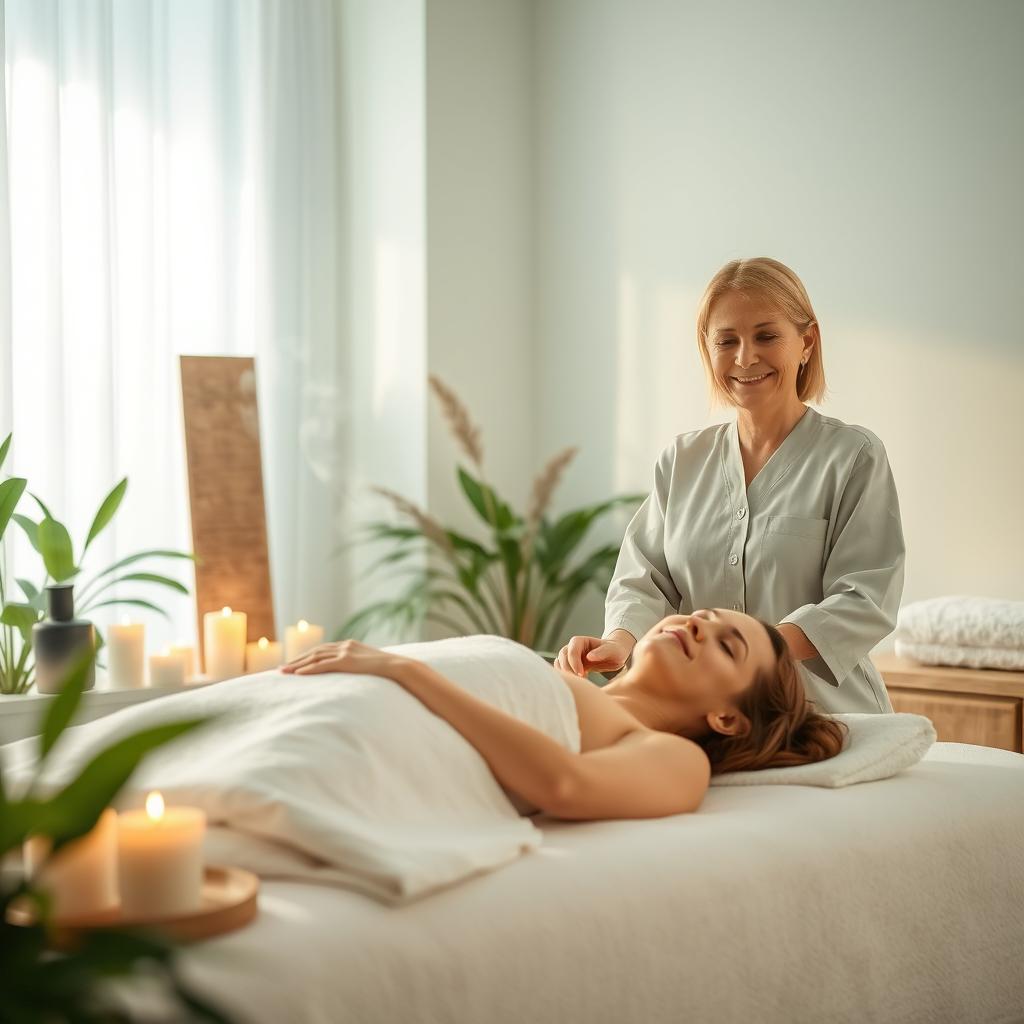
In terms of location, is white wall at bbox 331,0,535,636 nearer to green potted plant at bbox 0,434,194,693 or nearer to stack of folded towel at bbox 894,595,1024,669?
green potted plant at bbox 0,434,194,693

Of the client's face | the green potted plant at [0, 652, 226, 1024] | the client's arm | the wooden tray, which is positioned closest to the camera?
the green potted plant at [0, 652, 226, 1024]

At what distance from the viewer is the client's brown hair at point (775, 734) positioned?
1765mm

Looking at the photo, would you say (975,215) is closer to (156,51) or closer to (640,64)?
(640,64)

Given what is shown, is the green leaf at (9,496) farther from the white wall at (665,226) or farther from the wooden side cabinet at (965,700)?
the wooden side cabinet at (965,700)

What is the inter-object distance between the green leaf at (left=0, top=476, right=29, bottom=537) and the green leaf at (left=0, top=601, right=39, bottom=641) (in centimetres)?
18

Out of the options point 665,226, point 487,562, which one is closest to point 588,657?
point 487,562

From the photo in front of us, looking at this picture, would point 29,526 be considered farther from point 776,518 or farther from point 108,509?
point 776,518

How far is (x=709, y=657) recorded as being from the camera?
5.71ft

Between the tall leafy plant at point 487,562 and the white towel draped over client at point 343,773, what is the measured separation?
211cm

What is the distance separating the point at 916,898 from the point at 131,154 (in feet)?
9.75

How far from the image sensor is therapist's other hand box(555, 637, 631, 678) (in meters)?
2.00

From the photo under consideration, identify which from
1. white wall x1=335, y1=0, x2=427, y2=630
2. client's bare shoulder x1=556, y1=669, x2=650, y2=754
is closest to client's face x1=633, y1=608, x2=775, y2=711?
client's bare shoulder x1=556, y1=669, x2=650, y2=754

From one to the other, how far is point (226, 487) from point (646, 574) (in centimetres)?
155

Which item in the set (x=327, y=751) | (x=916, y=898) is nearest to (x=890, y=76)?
(x=916, y=898)
